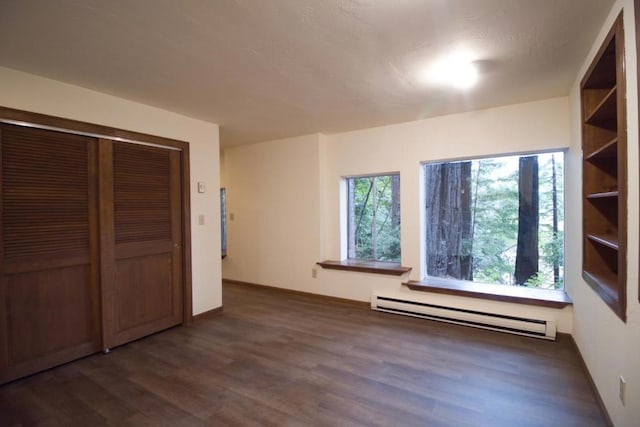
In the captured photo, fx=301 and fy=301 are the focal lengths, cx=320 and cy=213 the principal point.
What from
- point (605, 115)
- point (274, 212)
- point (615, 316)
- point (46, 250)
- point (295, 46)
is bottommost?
point (615, 316)

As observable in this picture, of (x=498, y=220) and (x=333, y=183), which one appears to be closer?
(x=498, y=220)

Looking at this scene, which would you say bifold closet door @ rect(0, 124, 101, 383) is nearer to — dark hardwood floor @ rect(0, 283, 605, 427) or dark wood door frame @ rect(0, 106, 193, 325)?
dark wood door frame @ rect(0, 106, 193, 325)

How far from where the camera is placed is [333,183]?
177 inches

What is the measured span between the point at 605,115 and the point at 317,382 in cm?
291

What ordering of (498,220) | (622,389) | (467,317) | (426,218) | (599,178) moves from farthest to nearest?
1. (426,218)
2. (498,220)
3. (467,317)
4. (599,178)
5. (622,389)

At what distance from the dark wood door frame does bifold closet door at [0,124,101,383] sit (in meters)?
0.06

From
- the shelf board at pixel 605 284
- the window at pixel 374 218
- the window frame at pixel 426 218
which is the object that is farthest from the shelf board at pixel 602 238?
the window at pixel 374 218

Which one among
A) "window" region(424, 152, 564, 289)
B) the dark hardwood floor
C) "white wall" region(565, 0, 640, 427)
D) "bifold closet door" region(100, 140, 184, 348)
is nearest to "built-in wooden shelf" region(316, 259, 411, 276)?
"window" region(424, 152, 564, 289)

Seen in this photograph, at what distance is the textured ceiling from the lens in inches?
65.8

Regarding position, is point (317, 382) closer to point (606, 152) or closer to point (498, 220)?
point (606, 152)

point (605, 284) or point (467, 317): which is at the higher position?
point (605, 284)

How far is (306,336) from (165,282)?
1.68m

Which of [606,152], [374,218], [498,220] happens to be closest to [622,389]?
[606,152]

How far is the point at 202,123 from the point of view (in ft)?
12.2
